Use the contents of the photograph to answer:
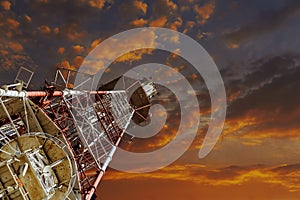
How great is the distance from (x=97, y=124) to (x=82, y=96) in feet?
15.5

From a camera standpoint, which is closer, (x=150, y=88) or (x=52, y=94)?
(x=52, y=94)

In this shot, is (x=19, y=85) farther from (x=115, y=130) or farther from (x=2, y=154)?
(x=115, y=130)

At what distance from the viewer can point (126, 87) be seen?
35.6 meters

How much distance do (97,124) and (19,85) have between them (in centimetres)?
1317

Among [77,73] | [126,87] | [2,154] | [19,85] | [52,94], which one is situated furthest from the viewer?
[126,87]

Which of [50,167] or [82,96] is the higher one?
[82,96]

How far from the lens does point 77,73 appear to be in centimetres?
2411

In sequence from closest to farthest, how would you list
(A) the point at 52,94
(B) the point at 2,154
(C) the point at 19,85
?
(B) the point at 2,154
(C) the point at 19,85
(A) the point at 52,94

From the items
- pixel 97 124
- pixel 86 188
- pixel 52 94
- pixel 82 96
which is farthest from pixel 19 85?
pixel 97 124

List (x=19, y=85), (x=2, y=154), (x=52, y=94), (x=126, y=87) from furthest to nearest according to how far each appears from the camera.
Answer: (x=126, y=87), (x=52, y=94), (x=19, y=85), (x=2, y=154)

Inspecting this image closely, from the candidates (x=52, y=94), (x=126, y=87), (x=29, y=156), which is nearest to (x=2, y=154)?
(x=29, y=156)

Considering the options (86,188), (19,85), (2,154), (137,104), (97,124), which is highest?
(137,104)

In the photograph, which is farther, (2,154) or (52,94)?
(52,94)

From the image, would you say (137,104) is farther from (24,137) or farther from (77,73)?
(24,137)
